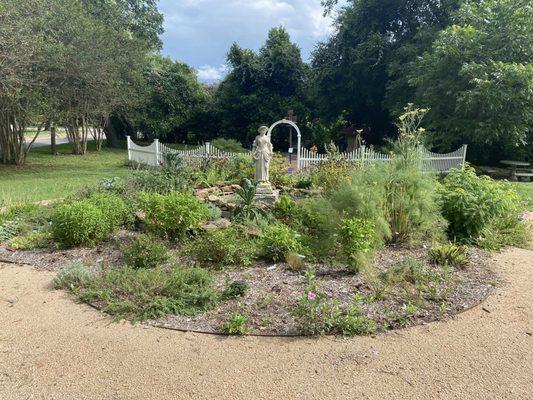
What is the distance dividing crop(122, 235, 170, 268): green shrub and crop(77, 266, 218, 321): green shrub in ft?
0.93

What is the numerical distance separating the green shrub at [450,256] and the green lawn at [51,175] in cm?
751

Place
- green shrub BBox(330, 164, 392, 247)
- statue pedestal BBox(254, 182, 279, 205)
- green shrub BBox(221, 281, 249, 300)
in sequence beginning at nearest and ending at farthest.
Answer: green shrub BBox(221, 281, 249, 300)
green shrub BBox(330, 164, 392, 247)
statue pedestal BBox(254, 182, 279, 205)

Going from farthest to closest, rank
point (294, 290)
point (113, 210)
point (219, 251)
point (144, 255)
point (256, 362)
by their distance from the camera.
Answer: point (113, 210) < point (219, 251) < point (144, 255) < point (294, 290) < point (256, 362)

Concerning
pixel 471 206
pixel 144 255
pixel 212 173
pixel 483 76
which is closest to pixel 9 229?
pixel 144 255

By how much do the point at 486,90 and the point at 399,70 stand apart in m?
5.55

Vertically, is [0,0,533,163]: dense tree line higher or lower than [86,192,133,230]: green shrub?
higher

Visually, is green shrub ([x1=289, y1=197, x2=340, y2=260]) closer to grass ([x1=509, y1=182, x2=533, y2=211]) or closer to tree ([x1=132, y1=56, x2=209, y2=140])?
grass ([x1=509, y1=182, x2=533, y2=211])

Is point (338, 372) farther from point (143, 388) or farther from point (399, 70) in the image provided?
point (399, 70)

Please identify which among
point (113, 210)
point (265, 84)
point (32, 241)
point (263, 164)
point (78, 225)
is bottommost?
point (32, 241)

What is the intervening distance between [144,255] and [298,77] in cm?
2332

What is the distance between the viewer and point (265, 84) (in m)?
26.2

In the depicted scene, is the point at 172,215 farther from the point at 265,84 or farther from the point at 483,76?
the point at 265,84

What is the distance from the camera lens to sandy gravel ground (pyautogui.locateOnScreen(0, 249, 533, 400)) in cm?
276

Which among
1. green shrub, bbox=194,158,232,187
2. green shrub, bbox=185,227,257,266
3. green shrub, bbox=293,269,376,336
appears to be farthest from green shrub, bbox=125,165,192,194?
green shrub, bbox=293,269,376,336
